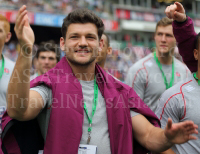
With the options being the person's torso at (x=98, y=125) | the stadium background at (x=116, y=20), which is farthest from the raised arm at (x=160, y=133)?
the stadium background at (x=116, y=20)

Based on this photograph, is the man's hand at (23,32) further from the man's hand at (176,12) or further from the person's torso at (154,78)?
the person's torso at (154,78)

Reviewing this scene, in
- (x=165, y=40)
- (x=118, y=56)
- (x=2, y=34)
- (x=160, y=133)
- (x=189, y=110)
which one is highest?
(x=118, y=56)

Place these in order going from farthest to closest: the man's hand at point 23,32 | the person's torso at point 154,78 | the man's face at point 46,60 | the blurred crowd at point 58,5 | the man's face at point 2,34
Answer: the blurred crowd at point 58,5
the man's face at point 46,60
the person's torso at point 154,78
the man's face at point 2,34
the man's hand at point 23,32

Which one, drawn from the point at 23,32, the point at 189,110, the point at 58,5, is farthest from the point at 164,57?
the point at 58,5

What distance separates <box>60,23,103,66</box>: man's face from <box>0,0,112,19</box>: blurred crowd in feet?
49.2

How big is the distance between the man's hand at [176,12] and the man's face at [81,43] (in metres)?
0.61

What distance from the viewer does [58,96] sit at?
1.88 m

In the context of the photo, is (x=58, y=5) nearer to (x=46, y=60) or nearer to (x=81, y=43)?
(x=46, y=60)

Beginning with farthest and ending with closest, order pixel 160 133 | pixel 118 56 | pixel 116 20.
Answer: pixel 116 20
pixel 118 56
pixel 160 133

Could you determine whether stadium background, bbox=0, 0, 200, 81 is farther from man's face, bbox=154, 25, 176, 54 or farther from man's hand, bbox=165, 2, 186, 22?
man's hand, bbox=165, 2, 186, 22

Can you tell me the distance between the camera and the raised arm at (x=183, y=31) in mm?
2225

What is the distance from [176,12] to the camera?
2.21 meters

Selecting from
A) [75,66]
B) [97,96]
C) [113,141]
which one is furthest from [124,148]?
[75,66]

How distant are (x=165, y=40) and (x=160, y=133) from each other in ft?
7.46
